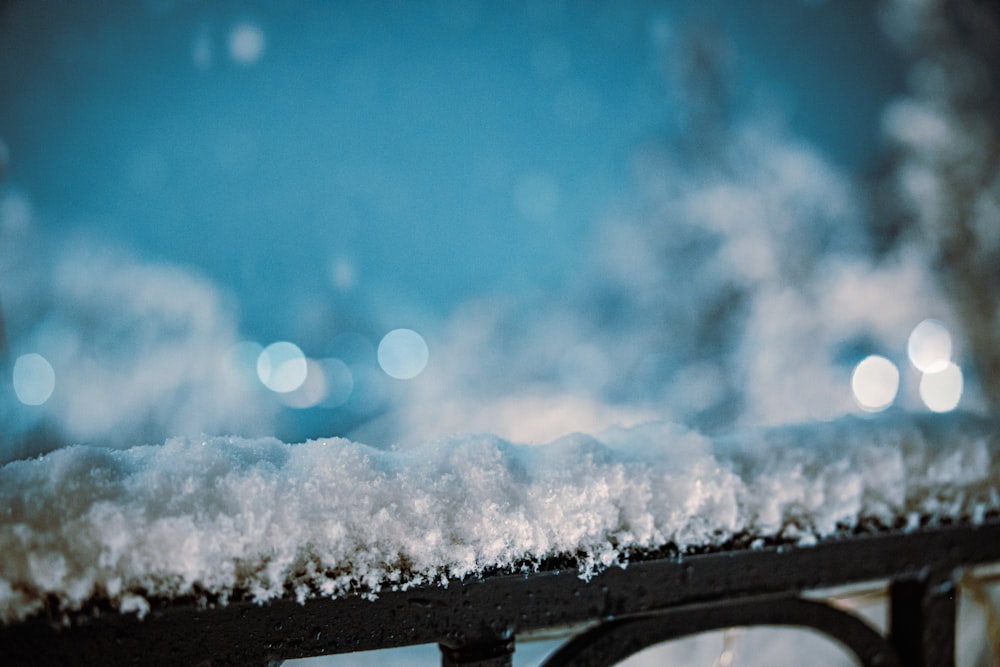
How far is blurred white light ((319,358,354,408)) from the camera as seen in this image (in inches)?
561

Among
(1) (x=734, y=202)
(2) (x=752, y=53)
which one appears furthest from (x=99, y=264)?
(2) (x=752, y=53)

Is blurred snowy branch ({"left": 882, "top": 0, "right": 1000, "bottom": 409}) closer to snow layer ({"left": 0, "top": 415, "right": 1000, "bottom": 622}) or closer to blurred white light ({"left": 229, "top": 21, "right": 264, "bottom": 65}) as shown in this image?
snow layer ({"left": 0, "top": 415, "right": 1000, "bottom": 622})

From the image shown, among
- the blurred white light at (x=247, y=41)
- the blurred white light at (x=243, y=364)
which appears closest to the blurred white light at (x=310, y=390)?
the blurred white light at (x=243, y=364)

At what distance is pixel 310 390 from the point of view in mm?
14523

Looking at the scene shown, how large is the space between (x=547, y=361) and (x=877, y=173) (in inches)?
199

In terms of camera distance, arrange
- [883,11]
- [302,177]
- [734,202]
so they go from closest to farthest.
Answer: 1. [883,11]
2. [734,202]
3. [302,177]

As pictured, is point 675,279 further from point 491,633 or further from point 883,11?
point 491,633

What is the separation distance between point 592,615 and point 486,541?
5.2 inches

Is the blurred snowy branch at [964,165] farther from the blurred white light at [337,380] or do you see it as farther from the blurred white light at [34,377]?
the blurred white light at [337,380]

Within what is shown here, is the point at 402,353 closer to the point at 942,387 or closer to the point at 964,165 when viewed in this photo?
the point at 942,387

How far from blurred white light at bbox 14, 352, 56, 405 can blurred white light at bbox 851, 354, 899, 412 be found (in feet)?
31.0

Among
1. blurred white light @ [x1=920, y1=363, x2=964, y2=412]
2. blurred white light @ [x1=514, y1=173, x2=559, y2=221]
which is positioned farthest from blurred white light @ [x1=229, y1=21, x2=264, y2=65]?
blurred white light @ [x1=920, y1=363, x2=964, y2=412]

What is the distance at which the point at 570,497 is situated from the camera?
1.55 ft

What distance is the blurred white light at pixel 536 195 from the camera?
14914 millimetres
